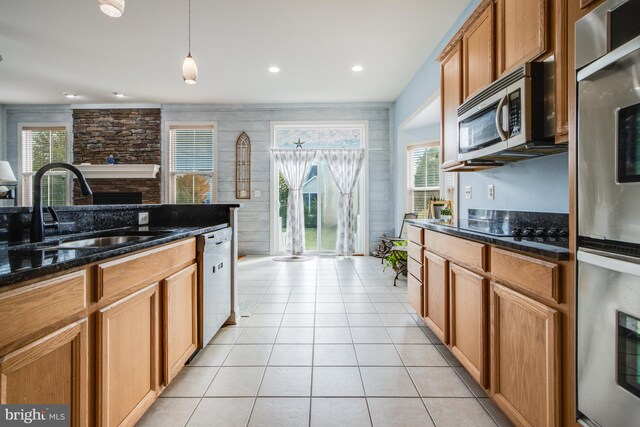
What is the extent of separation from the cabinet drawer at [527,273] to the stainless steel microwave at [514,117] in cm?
62

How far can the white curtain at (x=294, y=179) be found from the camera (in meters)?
6.04

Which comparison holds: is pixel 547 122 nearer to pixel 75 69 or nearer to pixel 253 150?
pixel 253 150

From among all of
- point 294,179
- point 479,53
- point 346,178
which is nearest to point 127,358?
point 479,53

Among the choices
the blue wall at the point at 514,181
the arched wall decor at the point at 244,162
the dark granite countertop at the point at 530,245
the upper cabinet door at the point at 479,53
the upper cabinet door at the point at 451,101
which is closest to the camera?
the dark granite countertop at the point at 530,245

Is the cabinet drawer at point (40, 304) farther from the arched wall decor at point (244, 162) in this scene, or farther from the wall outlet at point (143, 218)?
the arched wall decor at point (244, 162)

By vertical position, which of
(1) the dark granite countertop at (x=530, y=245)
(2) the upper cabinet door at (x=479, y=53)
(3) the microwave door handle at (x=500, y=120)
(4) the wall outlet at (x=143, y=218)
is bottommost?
(1) the dark granite countertop at (x=530, y=245)

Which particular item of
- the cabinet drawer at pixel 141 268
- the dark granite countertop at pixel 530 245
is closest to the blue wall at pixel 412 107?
the dark granite countertop at pixel 530 245

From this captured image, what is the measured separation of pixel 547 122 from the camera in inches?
60.4

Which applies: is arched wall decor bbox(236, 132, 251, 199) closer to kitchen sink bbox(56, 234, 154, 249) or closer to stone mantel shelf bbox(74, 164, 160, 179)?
stone mantel shelf bbox(74, 164, 160, 179)

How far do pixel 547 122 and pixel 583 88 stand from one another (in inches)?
21.9

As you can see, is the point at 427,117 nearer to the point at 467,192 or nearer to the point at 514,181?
the point at 467,192

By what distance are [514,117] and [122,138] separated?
683 cm

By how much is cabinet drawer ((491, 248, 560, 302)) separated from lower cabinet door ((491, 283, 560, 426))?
0.16 feet

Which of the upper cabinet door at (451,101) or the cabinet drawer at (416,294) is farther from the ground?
the upper cabinet door at (451,101)
